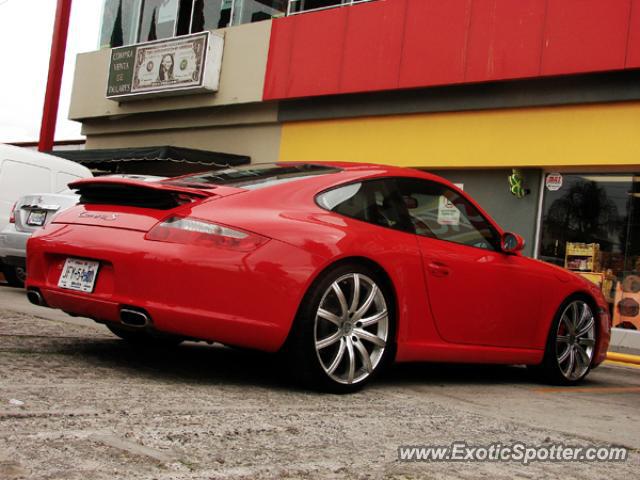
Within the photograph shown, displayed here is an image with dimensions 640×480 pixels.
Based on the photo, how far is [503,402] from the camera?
4797 mm

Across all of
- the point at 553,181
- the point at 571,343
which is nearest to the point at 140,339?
the point at 571,343

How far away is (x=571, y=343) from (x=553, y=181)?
286 inches

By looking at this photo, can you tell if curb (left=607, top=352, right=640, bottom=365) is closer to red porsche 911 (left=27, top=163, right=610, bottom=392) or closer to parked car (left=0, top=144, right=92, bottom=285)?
red porsche 911 (left=27, top=163, right=610, bottom=392)

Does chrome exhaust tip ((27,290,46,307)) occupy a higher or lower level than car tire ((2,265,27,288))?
higher

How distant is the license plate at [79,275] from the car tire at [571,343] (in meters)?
3.21

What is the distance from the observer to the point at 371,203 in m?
4.82

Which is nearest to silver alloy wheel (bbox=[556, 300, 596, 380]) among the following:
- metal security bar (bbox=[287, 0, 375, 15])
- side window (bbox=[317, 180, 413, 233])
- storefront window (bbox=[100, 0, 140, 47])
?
side window (bbox=[317, 180, 413, 233])

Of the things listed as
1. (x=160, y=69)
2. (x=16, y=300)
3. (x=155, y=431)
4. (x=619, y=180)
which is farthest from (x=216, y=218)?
(x=160, y=69)

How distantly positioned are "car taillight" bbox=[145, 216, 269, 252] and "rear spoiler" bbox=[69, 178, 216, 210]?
0.65 feet

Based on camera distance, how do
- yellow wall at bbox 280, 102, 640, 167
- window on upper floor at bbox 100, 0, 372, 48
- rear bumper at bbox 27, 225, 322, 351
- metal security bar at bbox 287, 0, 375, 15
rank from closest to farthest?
rear bumper at bbox 27, 225, 322, 351
yellow wall at bbox 280, 102, 640, 167
metal security bar at bbox 287, 0, 375, 15
window on upper floor at bbox 100, 0, 372, 48

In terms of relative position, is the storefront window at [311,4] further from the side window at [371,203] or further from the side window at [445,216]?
the side window at [371,203]

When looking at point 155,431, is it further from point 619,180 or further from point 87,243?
point 619,180

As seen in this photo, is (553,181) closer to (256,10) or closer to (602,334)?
A: (602,334)

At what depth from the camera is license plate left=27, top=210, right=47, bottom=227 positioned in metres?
9.96
